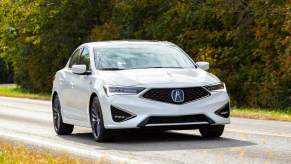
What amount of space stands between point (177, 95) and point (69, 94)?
313 cm

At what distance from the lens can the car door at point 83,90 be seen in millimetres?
13969

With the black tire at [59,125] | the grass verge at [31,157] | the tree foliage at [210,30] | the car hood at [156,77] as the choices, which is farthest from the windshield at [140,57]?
the tree foliage at [210,30]

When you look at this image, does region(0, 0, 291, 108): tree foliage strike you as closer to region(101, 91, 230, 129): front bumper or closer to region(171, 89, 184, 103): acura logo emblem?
region(101, 91, 230, 129): front bumper

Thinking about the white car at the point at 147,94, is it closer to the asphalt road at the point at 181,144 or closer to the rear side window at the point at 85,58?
the rear side window at the point at 85,58

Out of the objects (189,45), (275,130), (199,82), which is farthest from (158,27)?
(199,82)

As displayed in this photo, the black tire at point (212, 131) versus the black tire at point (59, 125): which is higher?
the black tire at point (212, 131)

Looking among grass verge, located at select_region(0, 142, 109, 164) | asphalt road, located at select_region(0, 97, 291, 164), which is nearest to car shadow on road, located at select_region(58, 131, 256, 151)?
asphalt road, located at select_region(0, 97, 291, 164)

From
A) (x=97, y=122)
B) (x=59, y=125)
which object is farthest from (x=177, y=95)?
(x=59, y=125)

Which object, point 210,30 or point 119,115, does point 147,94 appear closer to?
point 119,115

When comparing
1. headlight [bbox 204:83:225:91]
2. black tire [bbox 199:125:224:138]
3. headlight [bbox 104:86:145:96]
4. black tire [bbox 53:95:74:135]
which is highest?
headlight [bbox 104:86:145:96]

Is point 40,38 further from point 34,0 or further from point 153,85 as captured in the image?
point 153,85

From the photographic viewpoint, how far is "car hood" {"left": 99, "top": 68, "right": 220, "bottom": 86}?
42.3ft

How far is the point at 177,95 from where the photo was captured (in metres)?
12.7

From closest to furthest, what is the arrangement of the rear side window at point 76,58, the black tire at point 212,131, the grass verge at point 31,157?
the grass verge at point 31,157, the black tire at point 212,131, the rear side window at point 76,58
